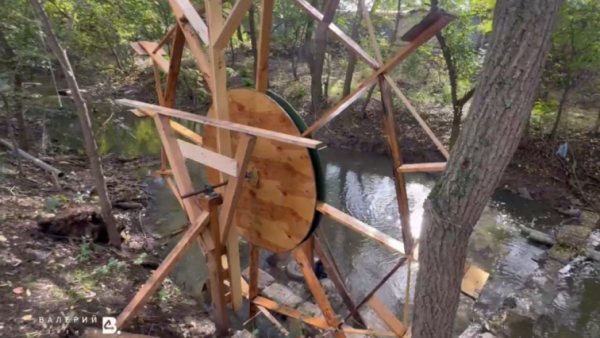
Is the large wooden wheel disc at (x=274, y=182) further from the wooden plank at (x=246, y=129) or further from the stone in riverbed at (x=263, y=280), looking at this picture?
the stone in riverbed at (x=263, y=280)

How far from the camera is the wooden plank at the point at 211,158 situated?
9.83 ft

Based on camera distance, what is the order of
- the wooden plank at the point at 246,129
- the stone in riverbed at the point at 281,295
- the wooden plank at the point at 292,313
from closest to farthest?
the wooden plank at the point at 246,129, the wooden plank at the point at 292,313, the stone in riverbed at the point at 281,295

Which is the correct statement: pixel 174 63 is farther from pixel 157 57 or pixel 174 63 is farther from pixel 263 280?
pixel 263 280

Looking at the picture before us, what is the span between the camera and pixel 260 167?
11.6 ft

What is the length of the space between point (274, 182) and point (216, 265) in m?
0.99

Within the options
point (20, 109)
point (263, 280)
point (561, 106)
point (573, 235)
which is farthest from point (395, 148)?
point (561, 106)

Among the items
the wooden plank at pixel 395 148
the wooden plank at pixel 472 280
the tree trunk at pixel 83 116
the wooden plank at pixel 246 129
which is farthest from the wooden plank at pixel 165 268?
the wooden plank at pixel 472 280

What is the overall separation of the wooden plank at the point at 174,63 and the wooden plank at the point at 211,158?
116cm

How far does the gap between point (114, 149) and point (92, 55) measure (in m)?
3.02

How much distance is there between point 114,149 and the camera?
11172 mm

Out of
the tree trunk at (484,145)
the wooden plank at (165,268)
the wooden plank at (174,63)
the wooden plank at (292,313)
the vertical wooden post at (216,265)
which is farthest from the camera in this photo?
the wooden plank at (174,63)

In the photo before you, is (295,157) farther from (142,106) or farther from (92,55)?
(92,55)

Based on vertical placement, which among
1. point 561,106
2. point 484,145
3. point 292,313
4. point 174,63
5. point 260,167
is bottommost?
point 292,313

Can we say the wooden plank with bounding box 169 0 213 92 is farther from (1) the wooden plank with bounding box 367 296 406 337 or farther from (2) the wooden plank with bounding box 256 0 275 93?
(1) the wooden plank with bounding box 367 296 406 337
